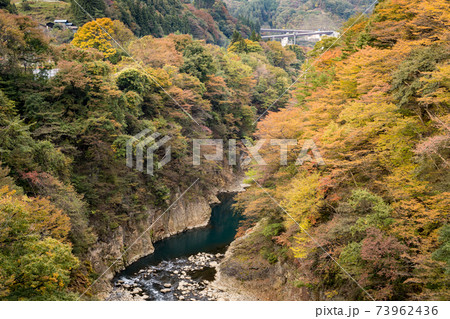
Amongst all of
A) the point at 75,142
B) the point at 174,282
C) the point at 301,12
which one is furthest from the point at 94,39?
the point at 301,12

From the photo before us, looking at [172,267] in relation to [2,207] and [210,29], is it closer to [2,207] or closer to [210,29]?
[2,207]

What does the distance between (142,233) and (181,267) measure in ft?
12.4

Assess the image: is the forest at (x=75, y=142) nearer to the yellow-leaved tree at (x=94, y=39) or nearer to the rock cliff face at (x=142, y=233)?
the yellow-leaved tree at (x=94, y=39)

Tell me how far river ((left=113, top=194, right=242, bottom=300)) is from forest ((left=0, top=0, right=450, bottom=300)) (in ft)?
8.79

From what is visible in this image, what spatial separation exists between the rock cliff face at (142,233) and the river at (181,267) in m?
0.52

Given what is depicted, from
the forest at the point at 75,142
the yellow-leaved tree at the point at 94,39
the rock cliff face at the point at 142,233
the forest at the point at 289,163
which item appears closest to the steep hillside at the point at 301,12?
the yellow-leaved tree at the point at 94,39

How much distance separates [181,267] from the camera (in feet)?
67.8

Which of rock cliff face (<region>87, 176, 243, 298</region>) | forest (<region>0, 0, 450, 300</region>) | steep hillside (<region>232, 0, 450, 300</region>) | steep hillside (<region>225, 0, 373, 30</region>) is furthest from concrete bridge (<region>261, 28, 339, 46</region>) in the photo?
steep hillside (<region>232, 0, 450, 300</region>)

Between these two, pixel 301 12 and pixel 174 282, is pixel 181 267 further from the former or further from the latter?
pixel 301 12

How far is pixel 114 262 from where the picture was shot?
19.4 m

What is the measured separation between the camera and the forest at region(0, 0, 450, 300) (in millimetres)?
9758

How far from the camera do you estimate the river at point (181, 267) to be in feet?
57.7

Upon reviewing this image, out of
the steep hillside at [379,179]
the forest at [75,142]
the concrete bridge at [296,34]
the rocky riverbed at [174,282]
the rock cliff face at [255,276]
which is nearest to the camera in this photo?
the steep hillside at [379,179]

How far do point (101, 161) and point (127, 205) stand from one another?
10.6 feet
